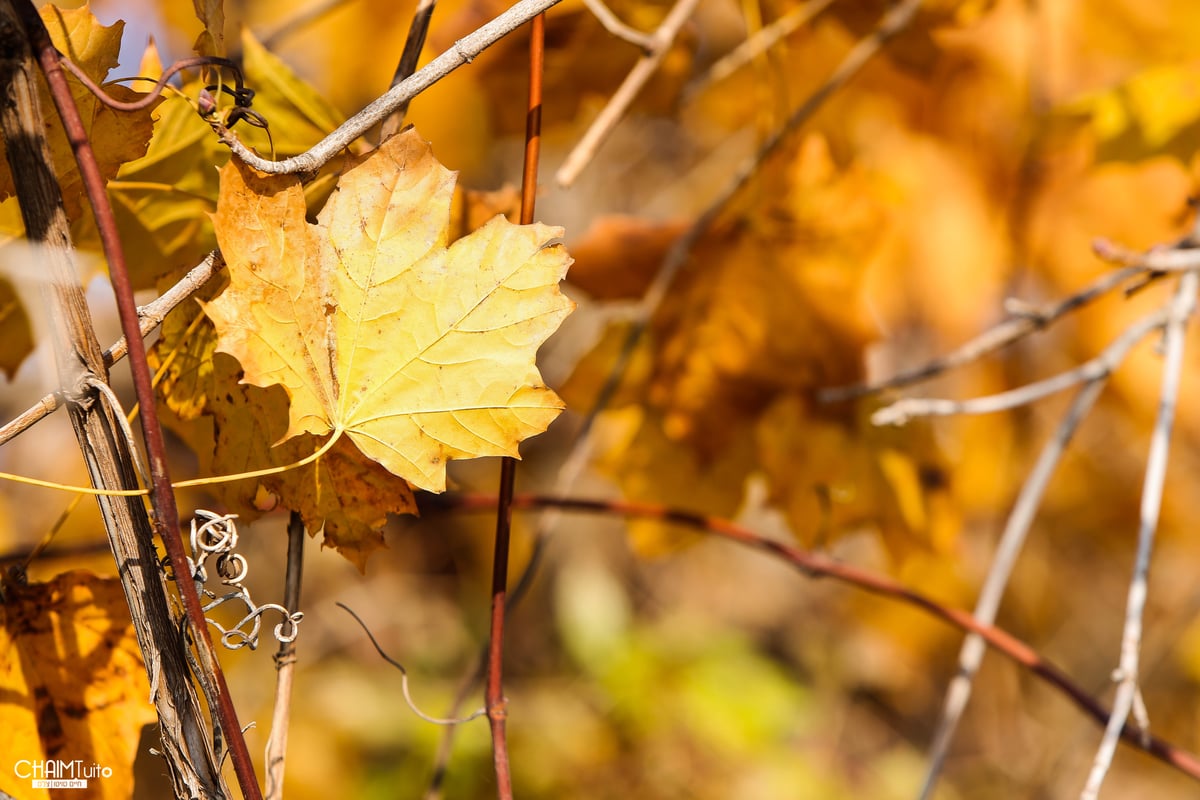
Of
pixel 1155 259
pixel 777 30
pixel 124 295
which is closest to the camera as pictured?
pixel 124 295

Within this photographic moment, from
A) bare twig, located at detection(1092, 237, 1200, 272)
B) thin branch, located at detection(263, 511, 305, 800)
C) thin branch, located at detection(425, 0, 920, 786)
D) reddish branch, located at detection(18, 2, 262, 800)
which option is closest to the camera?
reddish branch, located at detection(18, 2, 262, 800)

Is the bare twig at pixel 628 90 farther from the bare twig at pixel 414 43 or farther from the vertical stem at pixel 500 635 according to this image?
the vertical stem at pixel 500 635

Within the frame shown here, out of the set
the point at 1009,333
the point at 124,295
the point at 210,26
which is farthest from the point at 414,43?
the point at 1009,333

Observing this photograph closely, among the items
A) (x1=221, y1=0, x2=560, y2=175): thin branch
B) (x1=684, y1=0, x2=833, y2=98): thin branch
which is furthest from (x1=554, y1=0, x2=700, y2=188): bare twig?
(x1=221, y1=0, x2=560, y2=175): thin branch

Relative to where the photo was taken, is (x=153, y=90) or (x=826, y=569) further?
(x=826, y=569)

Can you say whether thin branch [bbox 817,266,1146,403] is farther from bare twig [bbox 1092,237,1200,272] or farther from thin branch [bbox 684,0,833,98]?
thin branch [bbox 684,0,833,98]

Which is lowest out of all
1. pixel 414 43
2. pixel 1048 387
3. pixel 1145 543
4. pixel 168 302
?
pixel 1145 543

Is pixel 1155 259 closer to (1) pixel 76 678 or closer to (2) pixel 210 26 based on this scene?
(2) pixel 210 26

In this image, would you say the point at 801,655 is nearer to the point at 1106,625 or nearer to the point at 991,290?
the point at 1106,625
